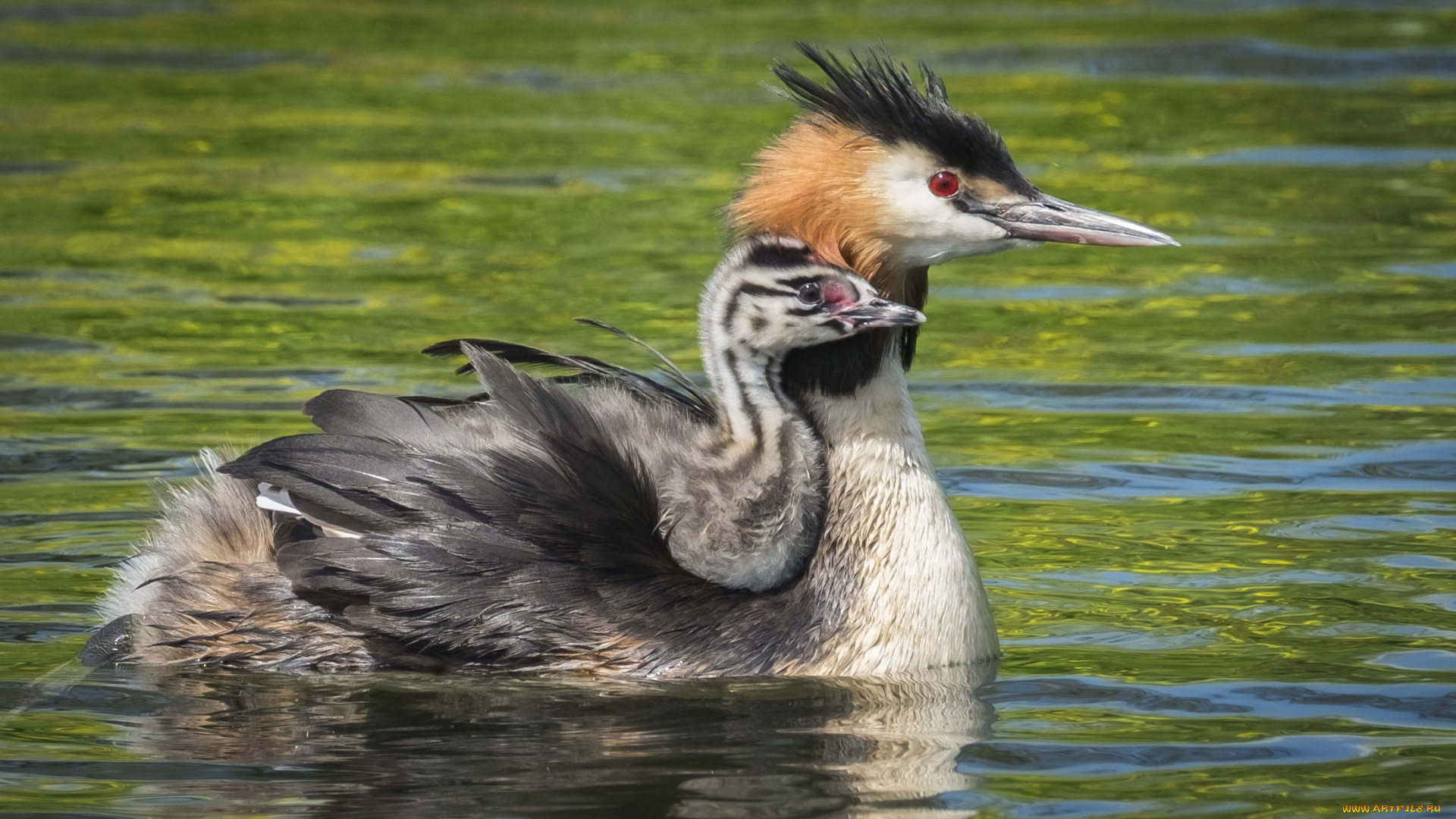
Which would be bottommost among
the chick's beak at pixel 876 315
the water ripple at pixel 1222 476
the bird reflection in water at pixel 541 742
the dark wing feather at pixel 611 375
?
the bird reflection in water at pixel 541 742

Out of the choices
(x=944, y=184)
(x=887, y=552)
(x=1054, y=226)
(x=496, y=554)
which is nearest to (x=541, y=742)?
(x=496, y=554)

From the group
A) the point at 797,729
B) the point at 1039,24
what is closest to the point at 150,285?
the point at 797,729

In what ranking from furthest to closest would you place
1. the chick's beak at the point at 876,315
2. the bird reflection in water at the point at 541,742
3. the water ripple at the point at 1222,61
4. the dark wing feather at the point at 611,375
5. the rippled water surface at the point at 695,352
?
1. the water ripple at the point at 1222,61
2. the dark wing feather at the point at 611,375
3. the chick's beak at the point at 876,315
4. the rippled water surface at the point at 695,352
5. the bird reflection in water at the point at 541,742

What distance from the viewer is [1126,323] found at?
1106cm

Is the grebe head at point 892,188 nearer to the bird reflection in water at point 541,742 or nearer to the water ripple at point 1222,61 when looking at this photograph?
the bird reflection in water at point 541,742

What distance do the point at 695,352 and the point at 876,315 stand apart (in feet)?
13.7

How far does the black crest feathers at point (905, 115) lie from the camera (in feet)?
22.3

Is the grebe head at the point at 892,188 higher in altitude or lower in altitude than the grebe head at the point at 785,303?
higher

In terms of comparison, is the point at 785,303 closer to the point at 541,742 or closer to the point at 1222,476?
the point at 541,742

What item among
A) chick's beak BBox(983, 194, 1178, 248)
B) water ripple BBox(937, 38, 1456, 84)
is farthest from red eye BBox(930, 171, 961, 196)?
water ripple BBox(937, 38, 1456, 84)

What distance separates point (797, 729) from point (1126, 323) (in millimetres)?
5250

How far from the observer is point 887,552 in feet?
22.3

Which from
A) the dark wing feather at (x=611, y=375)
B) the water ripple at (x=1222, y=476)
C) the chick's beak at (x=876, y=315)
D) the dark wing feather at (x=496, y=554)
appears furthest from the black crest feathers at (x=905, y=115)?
→ the water ripple at (x=1222, y=476)

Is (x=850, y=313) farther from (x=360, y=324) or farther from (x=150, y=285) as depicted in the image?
(x=150, y=285)
